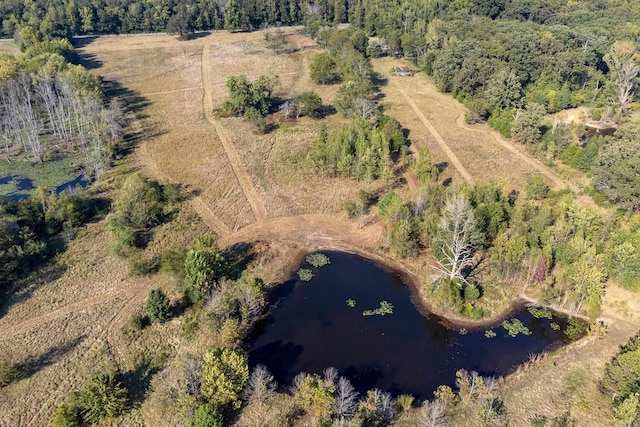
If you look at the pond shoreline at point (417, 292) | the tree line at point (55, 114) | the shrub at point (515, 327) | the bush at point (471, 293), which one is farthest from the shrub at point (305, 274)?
the tree line at point (55, 114)

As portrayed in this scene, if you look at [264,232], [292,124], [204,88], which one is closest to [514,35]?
[292,124]

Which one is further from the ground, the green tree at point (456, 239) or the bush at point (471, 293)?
the green tree at point (456, 239)

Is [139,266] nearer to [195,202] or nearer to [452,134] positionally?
[195,202]

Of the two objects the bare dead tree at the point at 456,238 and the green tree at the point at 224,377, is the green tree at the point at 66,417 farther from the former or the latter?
the bare dead tree at the point at 456,238

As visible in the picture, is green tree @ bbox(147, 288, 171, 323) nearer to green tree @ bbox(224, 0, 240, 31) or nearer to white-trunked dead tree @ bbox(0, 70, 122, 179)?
Answer: white-trunked dead tree @ bbox(0, 70, 122, 179)

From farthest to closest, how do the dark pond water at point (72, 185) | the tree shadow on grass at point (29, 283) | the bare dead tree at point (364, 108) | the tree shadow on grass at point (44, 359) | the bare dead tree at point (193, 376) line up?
the bare dead tree at point (364, 108), the dark pond water at point (72, 185), the tree shadow on grass at point (29, 283), the tree shadow on grass at point (44, 359), the bare dead tree at point (193, 376)

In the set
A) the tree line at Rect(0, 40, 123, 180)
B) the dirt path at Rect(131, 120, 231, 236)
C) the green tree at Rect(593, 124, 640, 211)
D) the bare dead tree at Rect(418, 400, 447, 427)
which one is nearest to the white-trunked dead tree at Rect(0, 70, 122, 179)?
the tree line at Rect(0, 40, 123, 180)
